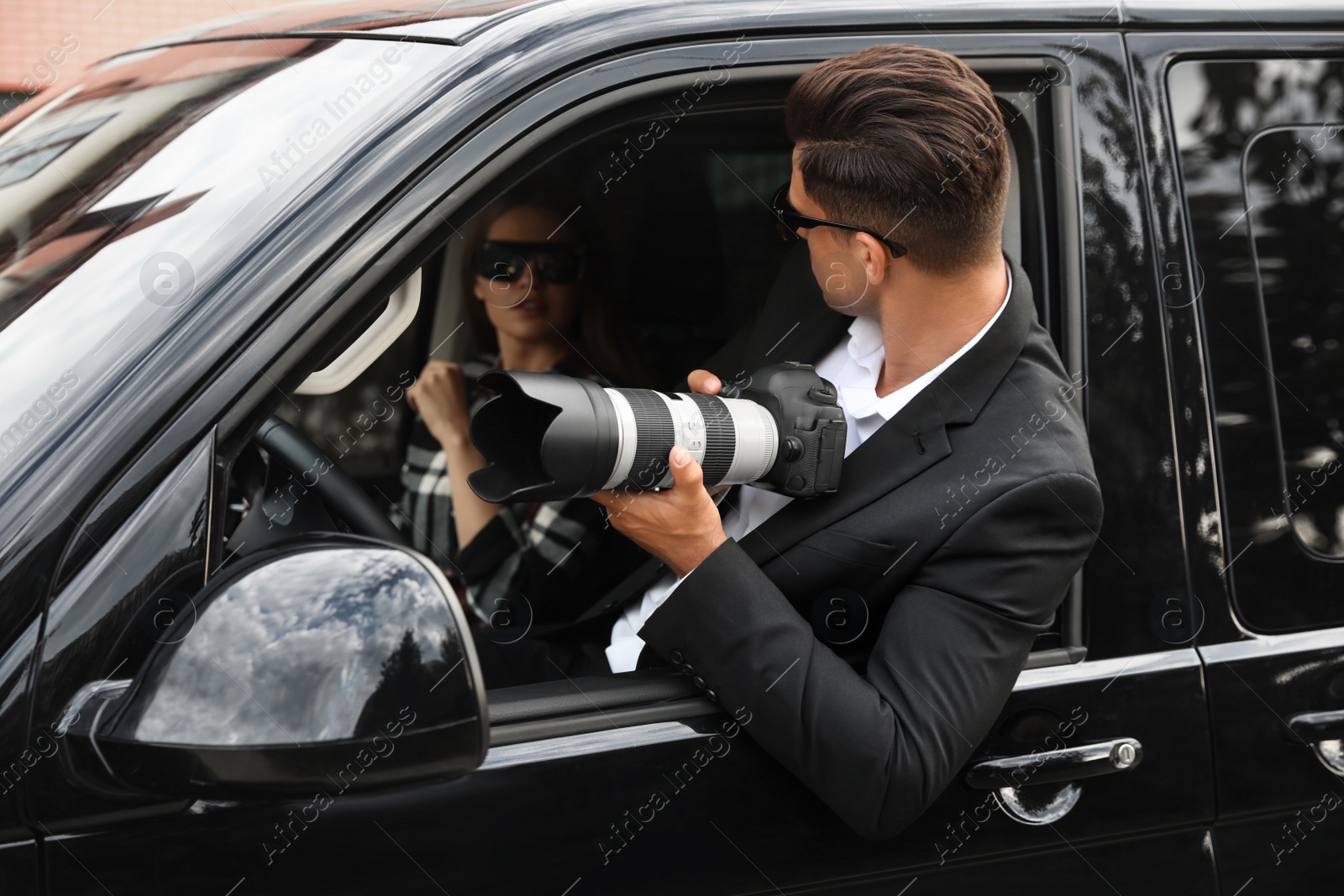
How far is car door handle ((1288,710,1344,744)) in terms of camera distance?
1484 millimetres

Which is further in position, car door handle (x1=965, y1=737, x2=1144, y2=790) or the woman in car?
the woman in car

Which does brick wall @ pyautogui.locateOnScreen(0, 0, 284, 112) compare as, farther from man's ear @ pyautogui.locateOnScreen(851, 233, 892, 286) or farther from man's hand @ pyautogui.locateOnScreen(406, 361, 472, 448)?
man's ear @ pyautogui.locateOnScreen(851, 233, 892, 286)

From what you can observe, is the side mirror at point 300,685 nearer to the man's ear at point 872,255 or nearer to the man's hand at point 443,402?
the man's ear at point 872,255

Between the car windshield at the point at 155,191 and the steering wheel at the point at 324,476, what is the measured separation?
1.41ft

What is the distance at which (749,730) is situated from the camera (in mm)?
1329

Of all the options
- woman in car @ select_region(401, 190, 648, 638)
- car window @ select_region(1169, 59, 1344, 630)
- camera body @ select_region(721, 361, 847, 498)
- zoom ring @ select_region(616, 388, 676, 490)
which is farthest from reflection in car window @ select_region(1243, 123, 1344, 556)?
woman in car @ select_region(401, 190, 648, 638)

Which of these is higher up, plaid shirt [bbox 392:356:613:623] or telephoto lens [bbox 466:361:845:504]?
telephoto lens [bbox 466:361:845:504]

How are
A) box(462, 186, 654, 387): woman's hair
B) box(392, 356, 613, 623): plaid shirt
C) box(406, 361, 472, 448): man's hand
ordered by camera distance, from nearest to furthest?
box(392, 356, 613, 623): plaid shirt < box(462, 186, 654, 387): woman's hair < box(406, 361, 472, 448): man's hand

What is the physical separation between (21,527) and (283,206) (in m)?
0.40

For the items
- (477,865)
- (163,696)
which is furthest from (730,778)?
(163,696)

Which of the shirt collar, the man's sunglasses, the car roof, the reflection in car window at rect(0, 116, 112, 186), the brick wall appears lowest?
the shirt collar

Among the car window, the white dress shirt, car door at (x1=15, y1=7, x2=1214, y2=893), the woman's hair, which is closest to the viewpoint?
car door at (x1=15, y1=7, x2=1214, y2=893)

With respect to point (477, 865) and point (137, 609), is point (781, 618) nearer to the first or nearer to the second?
point (477, 865)

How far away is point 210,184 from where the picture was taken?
1246 millimetres
